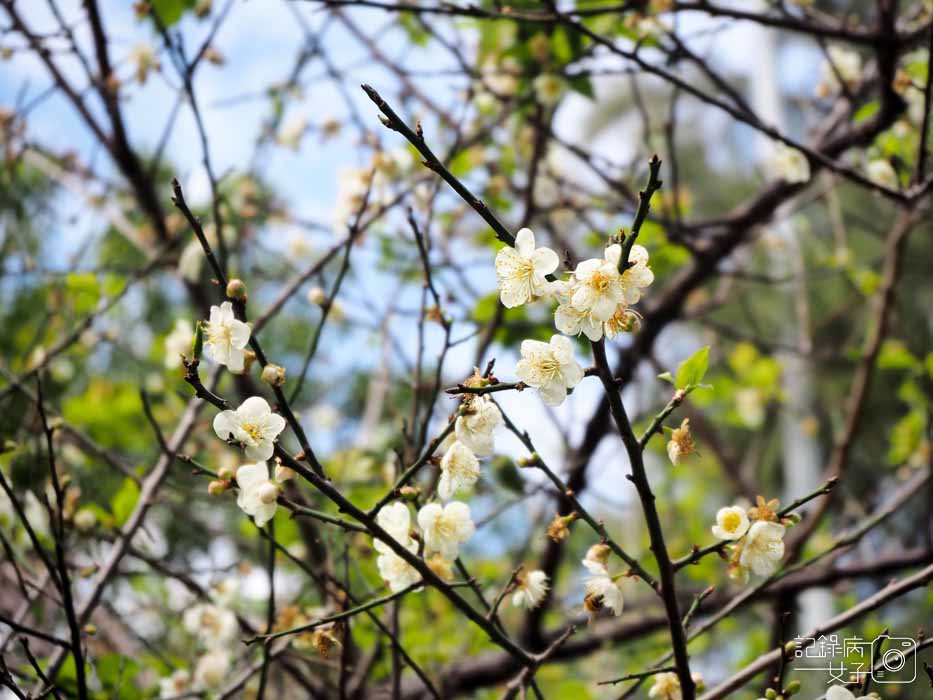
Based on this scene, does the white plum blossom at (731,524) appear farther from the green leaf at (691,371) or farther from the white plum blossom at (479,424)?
the white plum blossom at (479,424)

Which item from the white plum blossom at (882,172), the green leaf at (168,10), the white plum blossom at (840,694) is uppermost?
the green leaf at (168,10)

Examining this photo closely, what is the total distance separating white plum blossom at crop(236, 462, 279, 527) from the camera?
0.96 m

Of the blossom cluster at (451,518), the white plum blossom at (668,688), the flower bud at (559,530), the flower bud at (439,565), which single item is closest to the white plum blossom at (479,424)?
the blossom cluster at (451,518)

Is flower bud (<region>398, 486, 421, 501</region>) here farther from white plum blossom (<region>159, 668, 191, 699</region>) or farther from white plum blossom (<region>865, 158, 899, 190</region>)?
white plum blossom (<region>865, 158, 899, 190</region>)

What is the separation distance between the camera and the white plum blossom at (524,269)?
886 mm

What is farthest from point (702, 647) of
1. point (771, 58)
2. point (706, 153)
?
point (706, 153)

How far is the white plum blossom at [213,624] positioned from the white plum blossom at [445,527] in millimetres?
859

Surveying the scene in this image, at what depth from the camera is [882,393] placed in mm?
8953

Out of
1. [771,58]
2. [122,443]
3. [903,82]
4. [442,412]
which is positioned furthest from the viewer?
[771,58]

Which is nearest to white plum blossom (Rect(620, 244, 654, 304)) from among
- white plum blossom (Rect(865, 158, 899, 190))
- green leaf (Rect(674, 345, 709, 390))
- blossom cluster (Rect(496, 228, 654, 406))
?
blossom cluster (Rect(496, 228, 654, 406))

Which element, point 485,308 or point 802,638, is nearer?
point 802,638

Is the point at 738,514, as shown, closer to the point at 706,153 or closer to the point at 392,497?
the point at 392,497

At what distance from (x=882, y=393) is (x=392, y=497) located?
29.9 ft

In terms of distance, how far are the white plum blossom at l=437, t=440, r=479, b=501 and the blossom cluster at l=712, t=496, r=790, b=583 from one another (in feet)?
0.96
